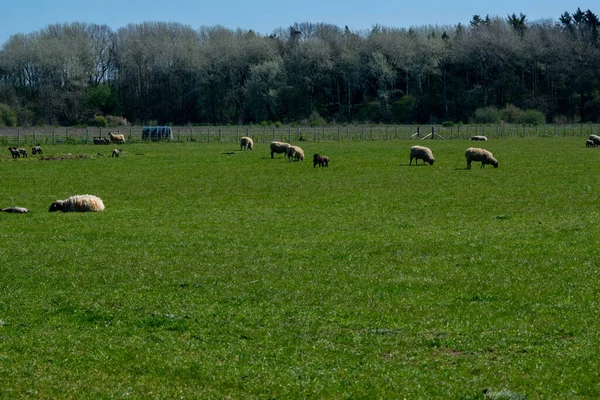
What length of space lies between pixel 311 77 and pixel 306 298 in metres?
120

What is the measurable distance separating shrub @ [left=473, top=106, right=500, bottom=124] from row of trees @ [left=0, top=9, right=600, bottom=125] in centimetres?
1015

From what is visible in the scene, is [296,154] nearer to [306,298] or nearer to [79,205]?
[79,205]

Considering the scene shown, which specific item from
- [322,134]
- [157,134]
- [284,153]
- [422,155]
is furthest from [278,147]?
[322,134]

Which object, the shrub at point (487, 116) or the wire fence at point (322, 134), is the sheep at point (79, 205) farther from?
the shrub at point (487, 116)

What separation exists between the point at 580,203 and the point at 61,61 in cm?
11885

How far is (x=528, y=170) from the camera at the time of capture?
124 feet

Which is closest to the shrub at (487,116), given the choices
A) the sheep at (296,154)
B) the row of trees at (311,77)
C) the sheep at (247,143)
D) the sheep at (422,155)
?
the row of trees at (311,77)

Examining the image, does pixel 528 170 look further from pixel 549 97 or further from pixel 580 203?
pixel 549 97

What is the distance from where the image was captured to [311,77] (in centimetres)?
13038

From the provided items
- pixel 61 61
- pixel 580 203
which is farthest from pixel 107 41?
pixel 580 203

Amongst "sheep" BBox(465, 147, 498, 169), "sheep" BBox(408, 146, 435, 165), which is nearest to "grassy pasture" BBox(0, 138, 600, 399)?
"sheep" BBox(465, 147, 498, 169)

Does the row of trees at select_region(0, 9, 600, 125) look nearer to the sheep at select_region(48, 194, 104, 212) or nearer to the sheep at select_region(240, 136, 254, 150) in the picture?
the sheep at select_region(240, 136, 254, 150)

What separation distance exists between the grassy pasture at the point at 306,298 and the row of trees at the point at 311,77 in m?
100

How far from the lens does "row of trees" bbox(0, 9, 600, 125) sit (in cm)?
12450
